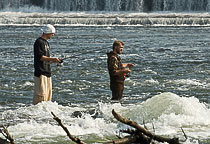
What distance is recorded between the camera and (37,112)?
12.5m

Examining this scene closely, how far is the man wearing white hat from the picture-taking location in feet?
38.5

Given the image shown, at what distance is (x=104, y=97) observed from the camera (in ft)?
55.0

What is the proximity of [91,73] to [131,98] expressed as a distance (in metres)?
7.56

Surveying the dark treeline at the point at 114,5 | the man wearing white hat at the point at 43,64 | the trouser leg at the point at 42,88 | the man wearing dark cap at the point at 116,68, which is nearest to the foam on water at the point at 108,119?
the trouser leg at the point at 42,88

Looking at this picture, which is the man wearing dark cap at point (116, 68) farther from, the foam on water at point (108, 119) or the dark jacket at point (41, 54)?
the dark jacket at point (41, 54)

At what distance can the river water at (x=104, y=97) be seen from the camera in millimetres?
10859

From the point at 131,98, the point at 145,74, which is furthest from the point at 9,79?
the point at 131,98

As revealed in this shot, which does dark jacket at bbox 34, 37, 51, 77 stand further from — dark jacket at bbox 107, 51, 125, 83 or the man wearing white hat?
dark jacket at bbox 107, 51, 125, 83

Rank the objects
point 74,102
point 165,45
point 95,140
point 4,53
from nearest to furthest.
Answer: point 95,140
point 74,102
point 4,53
point 165,45

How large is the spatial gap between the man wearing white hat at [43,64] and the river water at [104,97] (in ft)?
0.92

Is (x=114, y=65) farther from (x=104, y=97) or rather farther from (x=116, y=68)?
(x=104, y=97)

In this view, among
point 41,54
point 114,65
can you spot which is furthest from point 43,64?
point 114,65

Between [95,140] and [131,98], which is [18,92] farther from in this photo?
[95,140]

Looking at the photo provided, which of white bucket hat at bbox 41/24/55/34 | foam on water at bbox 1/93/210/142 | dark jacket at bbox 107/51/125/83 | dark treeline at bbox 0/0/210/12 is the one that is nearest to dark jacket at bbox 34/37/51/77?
white bucket hat at bbox 41/24/55/34
